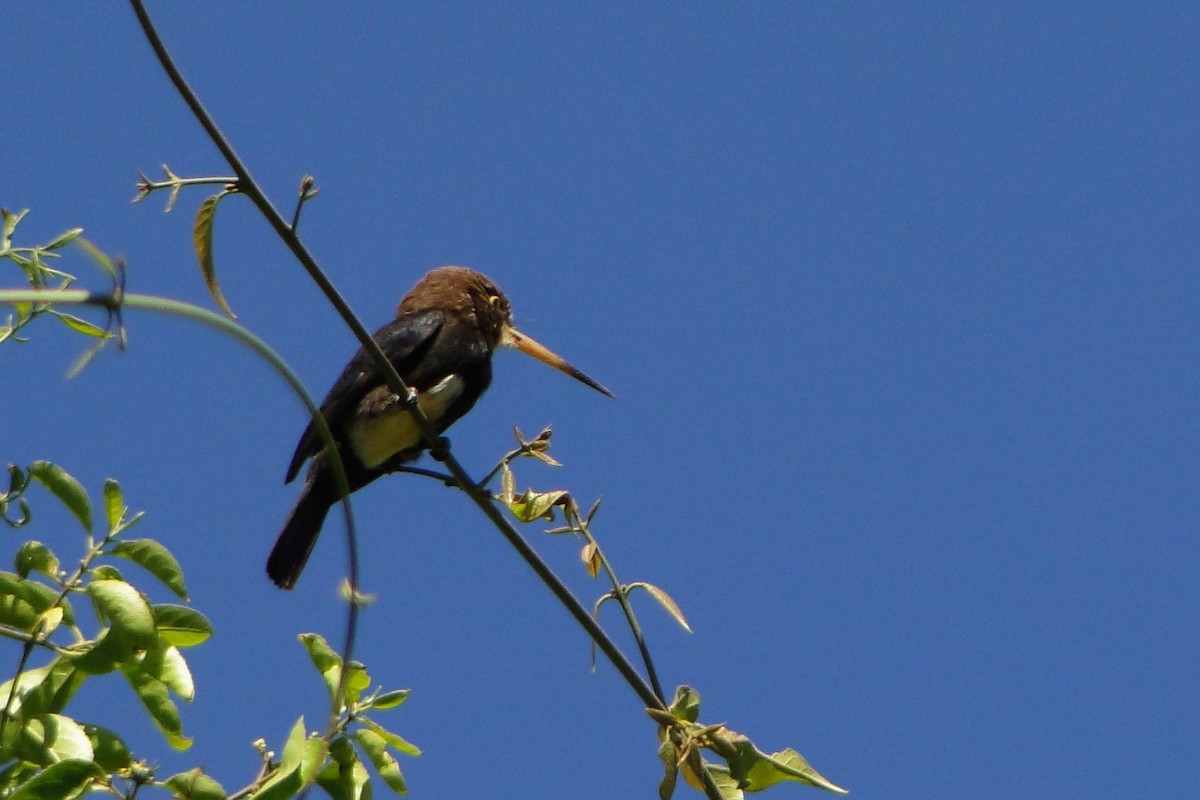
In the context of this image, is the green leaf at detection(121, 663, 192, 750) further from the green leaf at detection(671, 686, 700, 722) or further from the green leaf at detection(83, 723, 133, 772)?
the green leaf at detection(671, 686, 700, 722)

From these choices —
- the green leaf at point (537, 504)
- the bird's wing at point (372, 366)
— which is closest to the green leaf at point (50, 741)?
the green leaf at point (537, 504)

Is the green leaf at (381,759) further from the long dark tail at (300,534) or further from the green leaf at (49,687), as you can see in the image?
the long dark tail at (300,534)

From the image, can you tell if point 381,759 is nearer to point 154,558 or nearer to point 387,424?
point 154,558

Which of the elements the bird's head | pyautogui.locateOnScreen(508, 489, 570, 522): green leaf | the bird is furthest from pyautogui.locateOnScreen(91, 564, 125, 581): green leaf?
the bird's head

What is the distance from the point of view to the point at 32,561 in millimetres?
2172

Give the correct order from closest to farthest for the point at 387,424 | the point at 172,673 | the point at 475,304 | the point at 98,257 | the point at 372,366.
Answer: the point at 98,257, the point at 172,673, the point at 387,424, the point at 372,366, the point at 475,304

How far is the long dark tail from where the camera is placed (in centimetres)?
496

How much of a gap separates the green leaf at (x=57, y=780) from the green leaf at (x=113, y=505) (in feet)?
1.21

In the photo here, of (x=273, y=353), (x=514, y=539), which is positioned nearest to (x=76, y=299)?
(x=273, y=353)

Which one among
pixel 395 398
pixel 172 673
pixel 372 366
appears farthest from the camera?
pixel 372 366

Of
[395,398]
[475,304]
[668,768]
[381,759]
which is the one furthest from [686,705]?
[475,304]

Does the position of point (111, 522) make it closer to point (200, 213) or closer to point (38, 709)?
point (38, 709)

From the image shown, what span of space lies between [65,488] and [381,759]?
0.65 meters

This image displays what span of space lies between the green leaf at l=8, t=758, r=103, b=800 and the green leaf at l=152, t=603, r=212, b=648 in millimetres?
321
